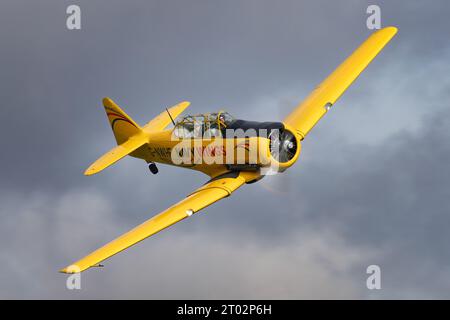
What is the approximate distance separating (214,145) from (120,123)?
473 cm

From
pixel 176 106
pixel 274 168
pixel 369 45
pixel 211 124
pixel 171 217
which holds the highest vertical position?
pixel 369 45

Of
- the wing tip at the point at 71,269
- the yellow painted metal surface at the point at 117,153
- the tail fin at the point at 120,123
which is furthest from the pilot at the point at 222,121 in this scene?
the wing tip at the point at 71,269

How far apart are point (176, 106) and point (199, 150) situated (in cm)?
458

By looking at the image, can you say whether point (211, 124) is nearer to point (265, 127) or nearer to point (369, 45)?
point (265, 127)

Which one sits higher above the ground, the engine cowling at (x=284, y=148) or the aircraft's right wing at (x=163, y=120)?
the aircraft's right wing at (x=163, y=120)

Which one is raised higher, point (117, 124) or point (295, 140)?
point (117, 124)

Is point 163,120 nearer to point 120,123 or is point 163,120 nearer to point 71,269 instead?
point 120,123

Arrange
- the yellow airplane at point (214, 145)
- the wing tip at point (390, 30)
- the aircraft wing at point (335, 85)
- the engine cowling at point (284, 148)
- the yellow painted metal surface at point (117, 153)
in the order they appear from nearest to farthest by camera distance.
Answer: the yellow airplane at point (214, 145) < the engine cowling at point (284, 148) < the yellow painted metal surface at point (117, 153) < the aircraft wing at point (335, 85) < the wing tip at point (390, 30)

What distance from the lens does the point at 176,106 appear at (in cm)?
2608

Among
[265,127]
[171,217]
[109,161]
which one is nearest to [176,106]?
[109,161]

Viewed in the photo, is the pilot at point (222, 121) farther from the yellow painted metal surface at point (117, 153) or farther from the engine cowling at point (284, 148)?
the yellow painted metal surface at point (117, 153)

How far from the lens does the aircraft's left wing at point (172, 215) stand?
56.5 ft

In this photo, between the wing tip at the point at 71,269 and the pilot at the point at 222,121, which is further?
the pilot at the point at 222,121

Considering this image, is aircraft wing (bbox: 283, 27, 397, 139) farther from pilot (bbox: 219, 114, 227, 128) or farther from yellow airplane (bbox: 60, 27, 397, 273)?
pilot (bbox: 219, 114, 227, 128)
